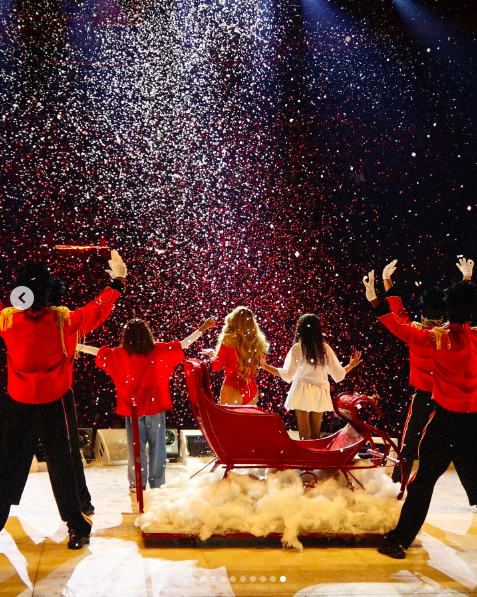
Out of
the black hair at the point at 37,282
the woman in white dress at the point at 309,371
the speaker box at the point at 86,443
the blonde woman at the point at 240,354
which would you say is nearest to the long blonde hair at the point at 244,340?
the blonde woman at the point at 240,354

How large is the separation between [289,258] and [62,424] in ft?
14.5

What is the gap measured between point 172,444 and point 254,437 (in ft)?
10.1

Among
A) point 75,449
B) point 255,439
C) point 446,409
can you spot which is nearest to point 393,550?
point 446,409

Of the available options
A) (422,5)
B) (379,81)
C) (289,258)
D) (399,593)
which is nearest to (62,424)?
(399,593)

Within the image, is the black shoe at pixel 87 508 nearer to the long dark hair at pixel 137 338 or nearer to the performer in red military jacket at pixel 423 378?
the long dark hair at pixel 137 338

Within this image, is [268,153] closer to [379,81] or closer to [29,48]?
[379,81]

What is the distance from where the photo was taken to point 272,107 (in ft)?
25.3

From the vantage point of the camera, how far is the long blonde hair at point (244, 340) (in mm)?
5297

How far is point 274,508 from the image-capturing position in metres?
3.81

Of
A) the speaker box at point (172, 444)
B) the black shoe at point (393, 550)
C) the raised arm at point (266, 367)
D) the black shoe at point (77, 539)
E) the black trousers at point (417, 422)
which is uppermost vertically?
the raised arm at point (266, 367)

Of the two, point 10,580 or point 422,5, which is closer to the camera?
point 10,580

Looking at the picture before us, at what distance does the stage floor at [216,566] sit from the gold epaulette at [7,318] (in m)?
1.34

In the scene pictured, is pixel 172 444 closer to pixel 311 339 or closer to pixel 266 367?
pixel 266 367

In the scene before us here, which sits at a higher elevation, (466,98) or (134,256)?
(466,98)
